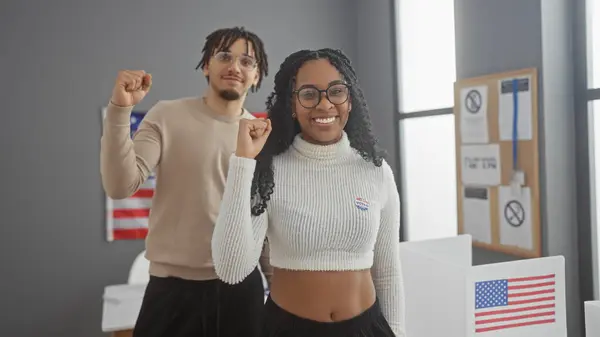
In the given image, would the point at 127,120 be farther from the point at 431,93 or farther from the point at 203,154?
the point at 431,93

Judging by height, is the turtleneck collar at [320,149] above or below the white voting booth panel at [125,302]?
above

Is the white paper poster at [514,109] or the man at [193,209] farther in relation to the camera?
the white paper poster at [514,109]

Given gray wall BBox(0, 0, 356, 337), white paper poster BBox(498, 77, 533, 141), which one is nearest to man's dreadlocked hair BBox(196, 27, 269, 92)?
white paper poster BBox(498, 77, 533, 141)

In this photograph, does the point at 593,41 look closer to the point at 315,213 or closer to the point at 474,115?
the point at 474,115

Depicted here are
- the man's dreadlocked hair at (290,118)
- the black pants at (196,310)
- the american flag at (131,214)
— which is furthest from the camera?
the american flag at (131,214)

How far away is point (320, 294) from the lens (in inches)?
47.3

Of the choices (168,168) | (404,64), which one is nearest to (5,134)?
(168,168)

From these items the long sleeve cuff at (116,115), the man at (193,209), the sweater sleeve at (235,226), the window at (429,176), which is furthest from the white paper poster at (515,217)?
the long sleeve cuff at (116,115)

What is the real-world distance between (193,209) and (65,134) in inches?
70.5

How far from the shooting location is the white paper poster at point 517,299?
1.60 metres

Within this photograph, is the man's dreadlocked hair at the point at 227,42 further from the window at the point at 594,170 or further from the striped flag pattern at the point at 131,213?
the striped flag pattern at the point at 131,213

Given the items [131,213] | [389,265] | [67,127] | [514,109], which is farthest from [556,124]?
[67,127]

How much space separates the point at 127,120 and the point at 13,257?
6.57 ft

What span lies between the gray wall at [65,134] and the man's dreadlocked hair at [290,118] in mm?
1969
